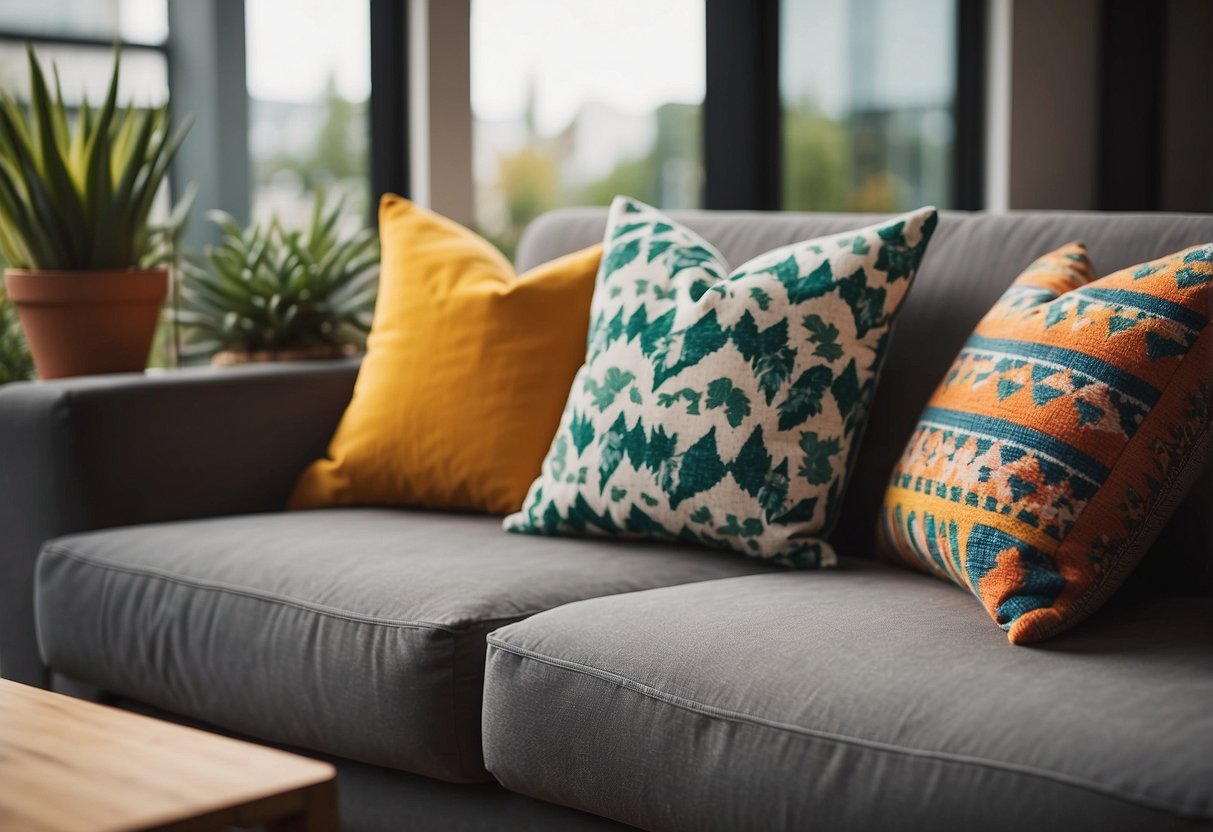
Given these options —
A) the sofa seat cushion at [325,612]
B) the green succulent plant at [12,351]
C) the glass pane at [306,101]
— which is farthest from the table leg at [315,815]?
the glass pane at [306,101]

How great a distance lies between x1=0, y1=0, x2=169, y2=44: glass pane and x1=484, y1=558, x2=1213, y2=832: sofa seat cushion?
92.6 inches

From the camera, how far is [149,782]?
3.44ft

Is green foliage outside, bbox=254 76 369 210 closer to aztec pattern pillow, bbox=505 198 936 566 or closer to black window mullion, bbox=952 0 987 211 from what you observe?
aztec pattern pillow, bbox=505 198 936 566

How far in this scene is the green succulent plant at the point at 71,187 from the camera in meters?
2.42

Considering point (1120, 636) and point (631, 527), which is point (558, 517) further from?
point (1120, 636)

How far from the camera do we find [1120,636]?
1381 mm

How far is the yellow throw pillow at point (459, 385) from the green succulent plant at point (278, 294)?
1.34ft

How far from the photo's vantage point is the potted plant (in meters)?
2.44

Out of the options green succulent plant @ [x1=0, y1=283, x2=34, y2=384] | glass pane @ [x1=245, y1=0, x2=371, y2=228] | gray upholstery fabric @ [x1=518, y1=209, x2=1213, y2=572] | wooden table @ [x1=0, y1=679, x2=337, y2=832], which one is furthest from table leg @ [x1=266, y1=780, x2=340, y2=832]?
glass pane @ [x1=245, y1=0, x2=371, y2=228]

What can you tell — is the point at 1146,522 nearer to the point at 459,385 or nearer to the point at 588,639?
the point at 588,639

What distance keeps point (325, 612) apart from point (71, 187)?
1.15 metres

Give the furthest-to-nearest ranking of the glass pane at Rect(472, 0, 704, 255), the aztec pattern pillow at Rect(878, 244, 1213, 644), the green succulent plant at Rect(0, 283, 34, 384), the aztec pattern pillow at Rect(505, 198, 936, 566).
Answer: the glass pane at Rect(472, 0, 704, 255), the green succulent plant at Rect(0, 283, 34, 384), the aztec pattern pillow at Rect(505, 198, 936, 566), the aztec pattern pillow at Rect(878, 244, 1213, 644)

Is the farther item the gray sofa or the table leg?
the gray sofa

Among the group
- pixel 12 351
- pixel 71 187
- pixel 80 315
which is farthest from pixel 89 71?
pixel 80 315
